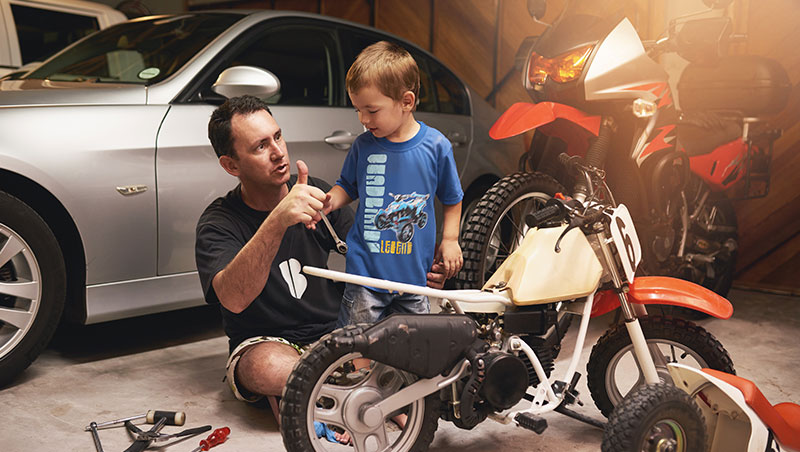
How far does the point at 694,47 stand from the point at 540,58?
28.6 inches

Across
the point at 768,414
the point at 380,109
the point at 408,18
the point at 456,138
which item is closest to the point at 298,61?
the point at 456,138

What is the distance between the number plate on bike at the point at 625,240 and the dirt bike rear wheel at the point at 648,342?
0.23m

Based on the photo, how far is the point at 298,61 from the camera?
327 cm

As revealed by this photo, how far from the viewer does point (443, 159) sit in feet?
6.90

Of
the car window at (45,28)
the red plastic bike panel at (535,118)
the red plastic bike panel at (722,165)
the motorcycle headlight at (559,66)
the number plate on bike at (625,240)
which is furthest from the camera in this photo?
the car window at (45,28)

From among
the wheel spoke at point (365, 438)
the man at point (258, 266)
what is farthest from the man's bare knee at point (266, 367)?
the wheel spoke at point (365, 438)

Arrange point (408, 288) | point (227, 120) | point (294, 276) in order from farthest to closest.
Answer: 1. point (294, 276)
2. point (227, 120)
3. point (408, 288)

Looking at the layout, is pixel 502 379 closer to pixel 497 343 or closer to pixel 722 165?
pixel 497 343

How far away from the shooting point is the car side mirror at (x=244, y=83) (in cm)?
254

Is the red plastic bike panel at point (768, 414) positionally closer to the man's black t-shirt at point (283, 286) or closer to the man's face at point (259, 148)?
the man's black t-shirt at point (283, 286)

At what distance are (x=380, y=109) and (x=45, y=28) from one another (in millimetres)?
4220

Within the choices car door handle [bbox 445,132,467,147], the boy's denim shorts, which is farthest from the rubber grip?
car door handle [bbox 445,132,467,147]

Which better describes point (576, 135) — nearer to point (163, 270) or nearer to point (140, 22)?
point (163, 270)

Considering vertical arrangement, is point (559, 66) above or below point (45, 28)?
below
